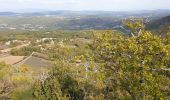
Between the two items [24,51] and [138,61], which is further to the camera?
[24,51]

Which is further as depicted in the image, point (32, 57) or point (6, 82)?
point (32, 57)

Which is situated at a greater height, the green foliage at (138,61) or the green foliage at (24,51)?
the green foliage at (138,61)

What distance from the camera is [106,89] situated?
2328 centimetres

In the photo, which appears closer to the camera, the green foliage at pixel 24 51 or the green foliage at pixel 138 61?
the green foliage at pixel 138 61

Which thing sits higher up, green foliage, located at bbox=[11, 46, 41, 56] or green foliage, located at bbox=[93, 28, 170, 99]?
green foliage, located at bbox=[93, 28, 170, 99]

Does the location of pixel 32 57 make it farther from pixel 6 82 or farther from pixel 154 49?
pixel 154 49

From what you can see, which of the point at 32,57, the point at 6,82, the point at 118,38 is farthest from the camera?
the point at 32,57

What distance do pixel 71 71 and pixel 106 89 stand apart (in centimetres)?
520

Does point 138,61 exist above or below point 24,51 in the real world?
above

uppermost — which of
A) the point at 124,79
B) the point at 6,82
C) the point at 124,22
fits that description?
the point at 124,22

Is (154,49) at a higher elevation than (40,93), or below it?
higher

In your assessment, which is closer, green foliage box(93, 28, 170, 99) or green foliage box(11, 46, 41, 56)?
green foliage box(93, 28, 170, 99)

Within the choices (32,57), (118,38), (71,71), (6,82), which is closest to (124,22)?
(118,38)

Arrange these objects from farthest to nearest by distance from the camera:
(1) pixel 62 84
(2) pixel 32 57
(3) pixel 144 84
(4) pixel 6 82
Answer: (2) pixel 32 57
(4) pixel 6 82
(1) pixel 62 84
(3) pixel 144 84
